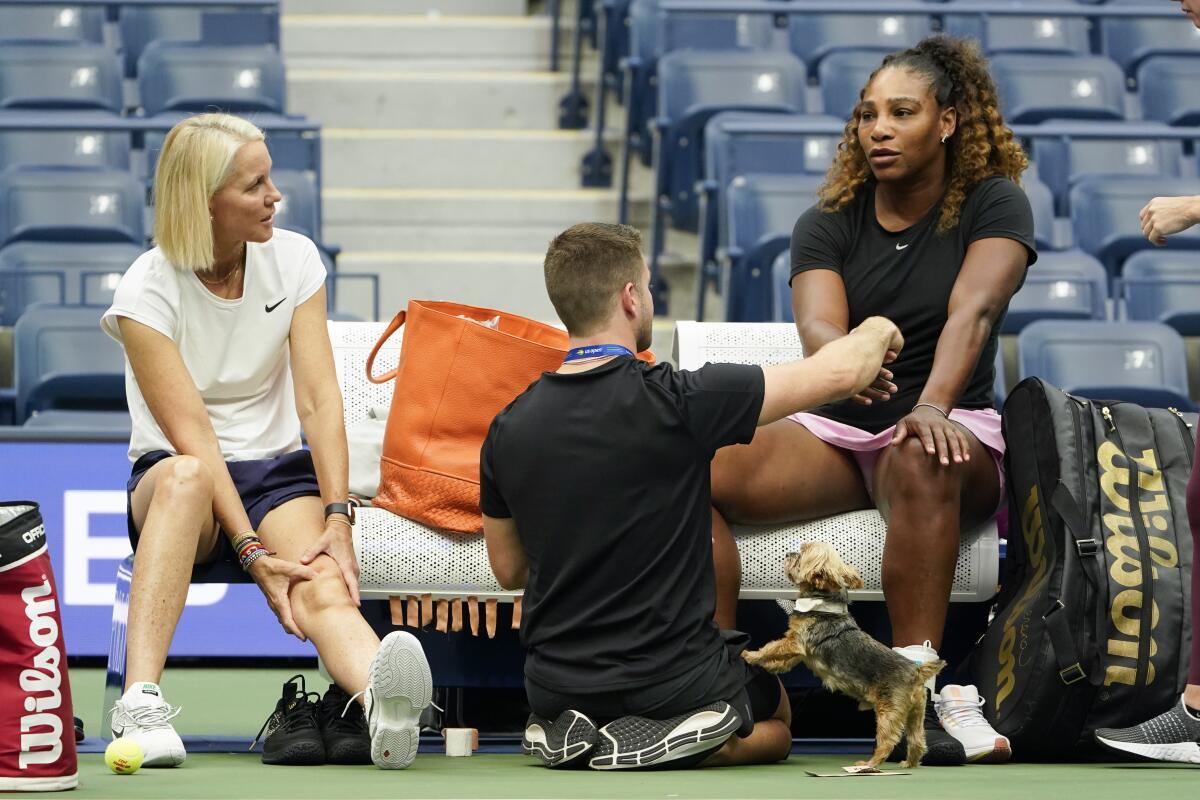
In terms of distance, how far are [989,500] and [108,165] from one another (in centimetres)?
432

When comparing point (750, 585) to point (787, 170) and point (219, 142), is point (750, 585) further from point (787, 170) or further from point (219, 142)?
point (787, 170)

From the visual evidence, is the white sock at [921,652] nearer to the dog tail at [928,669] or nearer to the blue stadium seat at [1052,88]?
the dog tail at [928,669]

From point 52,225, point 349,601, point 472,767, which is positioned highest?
point 52,225

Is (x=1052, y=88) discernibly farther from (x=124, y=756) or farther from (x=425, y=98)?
(x=124, y=756)

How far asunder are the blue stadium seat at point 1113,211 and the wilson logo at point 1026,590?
3408 millimetres

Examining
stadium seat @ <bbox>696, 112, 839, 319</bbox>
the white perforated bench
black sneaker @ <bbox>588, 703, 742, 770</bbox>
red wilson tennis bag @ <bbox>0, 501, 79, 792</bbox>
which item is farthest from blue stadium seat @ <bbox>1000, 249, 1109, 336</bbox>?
red wilson tennis bag @ <bbox>0, 501, 79, 792</bbox>

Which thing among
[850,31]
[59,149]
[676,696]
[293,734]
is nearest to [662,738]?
[676,696]

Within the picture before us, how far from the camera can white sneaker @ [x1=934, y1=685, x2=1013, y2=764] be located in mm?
3275

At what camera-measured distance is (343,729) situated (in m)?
3.35

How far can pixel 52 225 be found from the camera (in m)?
6.40

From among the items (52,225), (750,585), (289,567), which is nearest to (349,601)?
(289,567)

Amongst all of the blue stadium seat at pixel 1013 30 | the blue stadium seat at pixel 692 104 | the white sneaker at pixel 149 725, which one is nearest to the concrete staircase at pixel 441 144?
the blue stadium seat at pixel 692 104

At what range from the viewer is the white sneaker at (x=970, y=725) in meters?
3.28

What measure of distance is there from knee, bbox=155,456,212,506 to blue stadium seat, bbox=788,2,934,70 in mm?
4990
